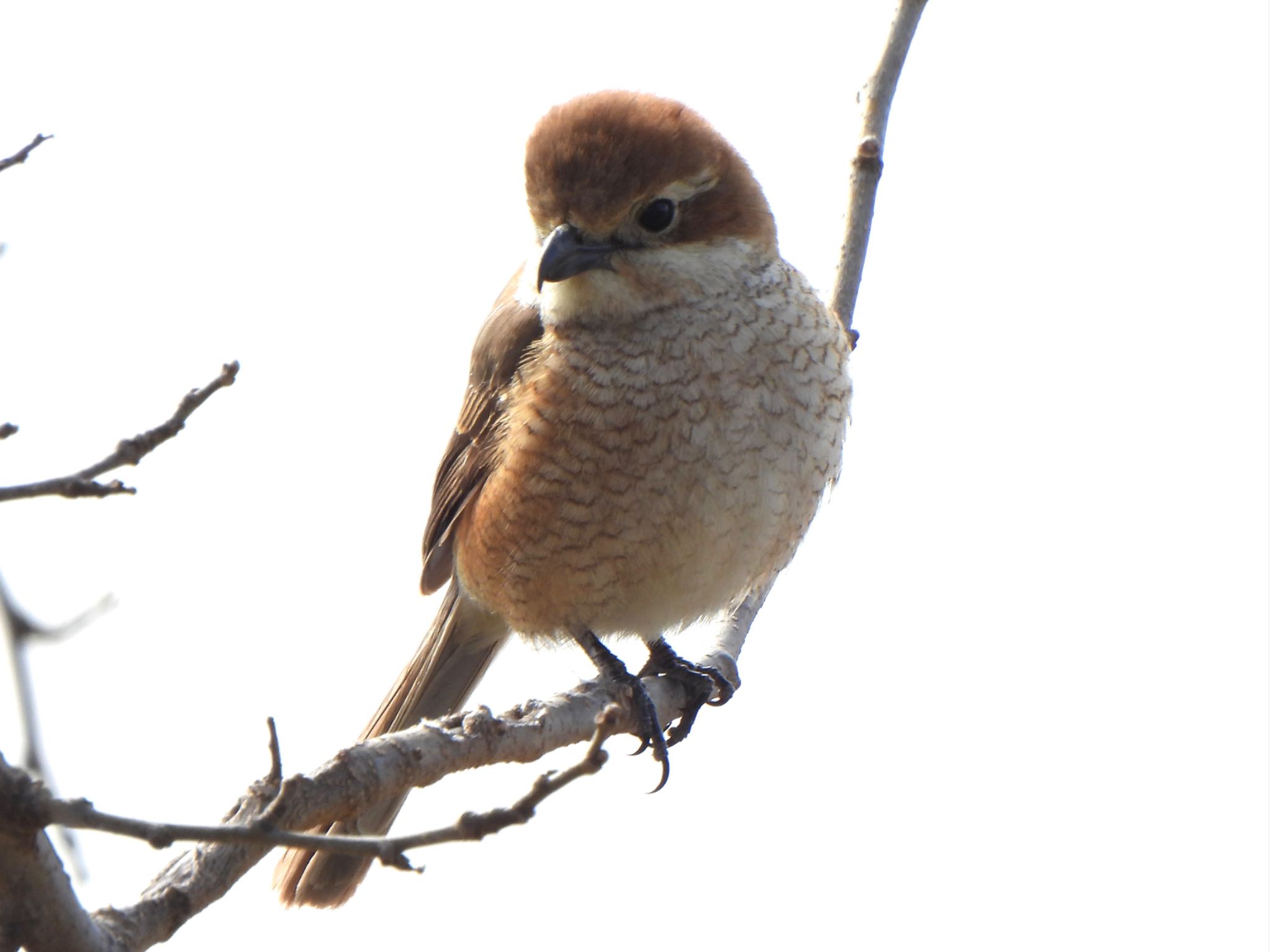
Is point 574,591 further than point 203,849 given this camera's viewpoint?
Yes

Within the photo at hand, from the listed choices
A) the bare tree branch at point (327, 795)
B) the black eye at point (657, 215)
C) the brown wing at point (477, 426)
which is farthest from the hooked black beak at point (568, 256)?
the bare tree branch at point (327, 795)

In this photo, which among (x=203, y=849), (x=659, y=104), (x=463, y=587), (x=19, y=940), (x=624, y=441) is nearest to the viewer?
(x=19, y=940)

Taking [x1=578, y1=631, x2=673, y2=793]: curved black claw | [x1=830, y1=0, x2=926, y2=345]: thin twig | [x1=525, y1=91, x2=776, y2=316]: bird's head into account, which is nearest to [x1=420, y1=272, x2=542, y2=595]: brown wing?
[x1=525, y1=91, x2=776, y2=316]: bird's head

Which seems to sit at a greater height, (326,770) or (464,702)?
(326,770)

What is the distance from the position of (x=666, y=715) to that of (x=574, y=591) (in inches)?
19.6

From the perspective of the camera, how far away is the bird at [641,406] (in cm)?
400

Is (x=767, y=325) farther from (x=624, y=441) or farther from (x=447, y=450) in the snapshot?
(x=447, y=450)

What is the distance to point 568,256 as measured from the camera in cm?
397

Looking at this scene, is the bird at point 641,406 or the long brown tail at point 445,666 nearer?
the bird at point 641,406

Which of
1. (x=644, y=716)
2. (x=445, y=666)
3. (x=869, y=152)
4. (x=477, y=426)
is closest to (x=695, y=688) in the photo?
(x=644, y=716)

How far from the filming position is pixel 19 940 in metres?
1.93

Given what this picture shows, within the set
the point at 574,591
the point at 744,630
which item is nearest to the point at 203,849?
Result: the point at 574,591

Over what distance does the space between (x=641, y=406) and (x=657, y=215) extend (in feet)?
1.91

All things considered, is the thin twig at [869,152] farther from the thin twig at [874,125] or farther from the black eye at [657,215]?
the black eye at [657,215]
